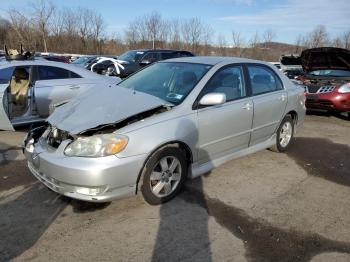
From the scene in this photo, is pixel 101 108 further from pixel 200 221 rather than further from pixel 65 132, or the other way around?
pixel 200 221

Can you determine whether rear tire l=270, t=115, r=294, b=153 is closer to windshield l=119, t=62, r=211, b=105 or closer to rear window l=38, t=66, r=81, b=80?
windshield l=119, t=62, r=211, b=105

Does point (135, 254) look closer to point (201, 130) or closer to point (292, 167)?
point (201, 130)

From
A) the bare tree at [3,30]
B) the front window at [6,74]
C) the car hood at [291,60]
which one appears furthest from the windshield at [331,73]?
the bare tree at [3,30]

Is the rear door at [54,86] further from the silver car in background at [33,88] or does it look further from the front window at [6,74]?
the front window at [6,74]

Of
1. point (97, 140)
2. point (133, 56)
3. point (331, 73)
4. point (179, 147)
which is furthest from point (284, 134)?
point (133, 56)

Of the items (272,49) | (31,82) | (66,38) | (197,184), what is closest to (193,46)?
(272,49)

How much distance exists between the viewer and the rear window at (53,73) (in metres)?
7.15

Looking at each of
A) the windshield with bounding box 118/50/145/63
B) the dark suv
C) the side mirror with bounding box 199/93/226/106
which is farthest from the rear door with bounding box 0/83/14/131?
the windshield with bounding box 118/50/145/63

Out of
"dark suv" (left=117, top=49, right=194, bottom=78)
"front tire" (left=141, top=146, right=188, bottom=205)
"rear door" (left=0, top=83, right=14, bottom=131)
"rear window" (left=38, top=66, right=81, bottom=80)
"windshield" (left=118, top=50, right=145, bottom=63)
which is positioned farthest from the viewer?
"windshield" (left=118, top=50, right=145, bottom=63)

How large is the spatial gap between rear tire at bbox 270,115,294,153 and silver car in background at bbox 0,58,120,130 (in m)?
3.96

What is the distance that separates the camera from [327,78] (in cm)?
962

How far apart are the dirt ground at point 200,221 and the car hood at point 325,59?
5200 millimetres

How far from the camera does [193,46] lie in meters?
37.8

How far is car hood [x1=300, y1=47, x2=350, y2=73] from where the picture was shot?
9435mm
